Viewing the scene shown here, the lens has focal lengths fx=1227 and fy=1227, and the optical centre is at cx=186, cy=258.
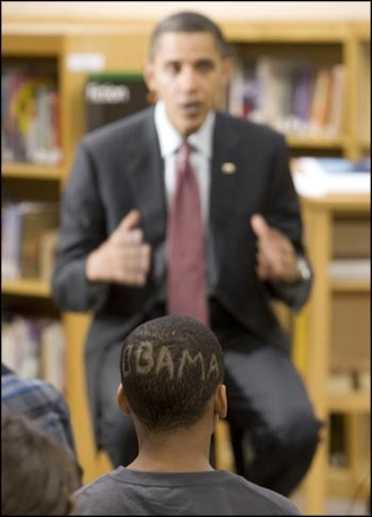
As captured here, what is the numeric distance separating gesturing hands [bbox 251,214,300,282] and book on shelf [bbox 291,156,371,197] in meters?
0.29

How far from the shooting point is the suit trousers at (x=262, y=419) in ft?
9.42

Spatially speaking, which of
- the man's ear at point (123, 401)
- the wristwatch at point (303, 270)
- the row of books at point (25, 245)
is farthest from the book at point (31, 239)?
the man's ear at point (123, 401)

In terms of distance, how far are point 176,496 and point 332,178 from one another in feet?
6.36

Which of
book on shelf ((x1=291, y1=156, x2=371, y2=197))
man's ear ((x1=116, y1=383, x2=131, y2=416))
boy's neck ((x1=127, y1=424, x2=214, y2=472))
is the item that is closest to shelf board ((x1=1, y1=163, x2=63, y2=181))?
book on shelf ((x1=291, y1=156, x2=371, y2=197))

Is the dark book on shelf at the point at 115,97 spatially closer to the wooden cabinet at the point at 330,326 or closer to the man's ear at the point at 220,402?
the wooden cabinet at the point at 330,326

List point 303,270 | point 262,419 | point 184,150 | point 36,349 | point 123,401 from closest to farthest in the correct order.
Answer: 1. point 123,401
2. point 262,419
3. point 303,270
4. point 184,150
5. point 36,349

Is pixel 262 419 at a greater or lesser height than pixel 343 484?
greater

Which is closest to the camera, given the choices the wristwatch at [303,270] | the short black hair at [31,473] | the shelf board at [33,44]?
the short black hair at [31,473]

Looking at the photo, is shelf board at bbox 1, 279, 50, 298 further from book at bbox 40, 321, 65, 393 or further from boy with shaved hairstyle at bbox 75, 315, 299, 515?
boy with shaved hairstyle at bbox 75, 315, 299, 515

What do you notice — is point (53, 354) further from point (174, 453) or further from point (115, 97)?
point (174, 453)

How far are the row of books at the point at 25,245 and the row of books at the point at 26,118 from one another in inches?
7.9

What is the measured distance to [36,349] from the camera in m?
4.37

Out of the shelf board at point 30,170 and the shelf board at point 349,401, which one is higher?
the shelf board at point 30,170

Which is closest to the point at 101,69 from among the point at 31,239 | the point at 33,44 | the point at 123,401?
the point at 33,44
